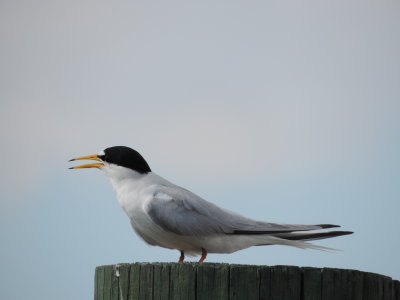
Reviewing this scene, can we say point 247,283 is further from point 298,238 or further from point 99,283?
point 298,238

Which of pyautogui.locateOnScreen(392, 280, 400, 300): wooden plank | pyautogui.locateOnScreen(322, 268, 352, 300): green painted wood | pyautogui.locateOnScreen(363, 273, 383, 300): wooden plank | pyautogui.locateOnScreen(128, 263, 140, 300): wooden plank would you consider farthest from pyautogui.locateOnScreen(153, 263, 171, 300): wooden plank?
pyautogui.locateOnScreen(392, 280, 400, 300): wooden plank

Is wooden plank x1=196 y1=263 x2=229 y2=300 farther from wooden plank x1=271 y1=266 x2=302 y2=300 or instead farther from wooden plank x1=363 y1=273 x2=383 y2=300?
wooden plank x1=363 y1=273 x2=383 y2=300

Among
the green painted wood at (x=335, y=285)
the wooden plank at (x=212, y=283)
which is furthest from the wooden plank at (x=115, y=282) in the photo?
the green painted wood at (x=335, y=285)

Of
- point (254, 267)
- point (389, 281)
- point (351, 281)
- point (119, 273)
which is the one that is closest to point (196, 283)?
point (254, 267)

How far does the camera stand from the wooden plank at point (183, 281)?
3.99m

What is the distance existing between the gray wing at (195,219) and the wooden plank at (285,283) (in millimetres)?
2454

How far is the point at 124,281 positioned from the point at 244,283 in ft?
2.77

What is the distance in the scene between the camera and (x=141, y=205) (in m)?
6.77

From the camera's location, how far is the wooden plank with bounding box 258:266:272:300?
3.94m

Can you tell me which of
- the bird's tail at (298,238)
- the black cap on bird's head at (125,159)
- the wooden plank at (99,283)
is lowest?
the wooden plank at (99,283)

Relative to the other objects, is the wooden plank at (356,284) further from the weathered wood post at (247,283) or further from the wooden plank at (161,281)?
the wooden plank at (161,281)

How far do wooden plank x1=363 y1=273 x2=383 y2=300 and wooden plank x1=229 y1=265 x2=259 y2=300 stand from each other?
2.43 ft

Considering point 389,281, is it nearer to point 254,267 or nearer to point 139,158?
point 254,267

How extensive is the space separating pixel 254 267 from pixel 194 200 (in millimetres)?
2824
